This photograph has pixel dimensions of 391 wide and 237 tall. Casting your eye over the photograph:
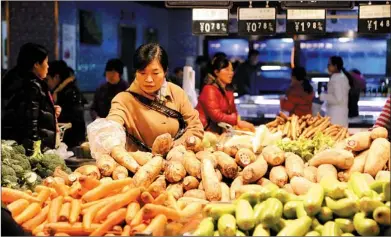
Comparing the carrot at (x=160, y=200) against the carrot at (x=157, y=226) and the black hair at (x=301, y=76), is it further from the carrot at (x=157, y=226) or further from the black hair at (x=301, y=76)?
the black hair at (x=301, y=76)

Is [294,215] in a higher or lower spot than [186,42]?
lower

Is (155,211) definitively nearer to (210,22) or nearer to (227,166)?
(227,166)

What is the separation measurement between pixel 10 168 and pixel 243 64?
30.8 feet

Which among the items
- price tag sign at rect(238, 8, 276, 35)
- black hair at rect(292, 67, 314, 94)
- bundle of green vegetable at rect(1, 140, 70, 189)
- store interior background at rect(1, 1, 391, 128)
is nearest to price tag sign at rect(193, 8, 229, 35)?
price tag sign at rect(238, 8, 276, 35)

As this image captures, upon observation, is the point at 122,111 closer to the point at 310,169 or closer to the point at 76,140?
the point at 310,169

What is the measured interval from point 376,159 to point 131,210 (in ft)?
4.82

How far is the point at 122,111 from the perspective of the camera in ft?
17.3

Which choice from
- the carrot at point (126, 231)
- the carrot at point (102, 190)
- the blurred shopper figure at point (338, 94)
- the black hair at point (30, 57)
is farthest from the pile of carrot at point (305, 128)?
the carrot at point (126, 231)

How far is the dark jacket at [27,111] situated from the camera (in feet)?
23.1

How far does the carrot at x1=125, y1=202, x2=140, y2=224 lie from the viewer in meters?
3.24

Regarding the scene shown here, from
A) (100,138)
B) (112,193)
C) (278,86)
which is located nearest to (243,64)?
(278,86)

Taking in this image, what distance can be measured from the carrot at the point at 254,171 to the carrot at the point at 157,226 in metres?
0.84

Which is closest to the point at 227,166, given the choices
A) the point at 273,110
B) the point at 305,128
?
the point at 305,128

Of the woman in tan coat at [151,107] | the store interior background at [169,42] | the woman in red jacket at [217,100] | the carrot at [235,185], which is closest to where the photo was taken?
the carrot at [235,185]
